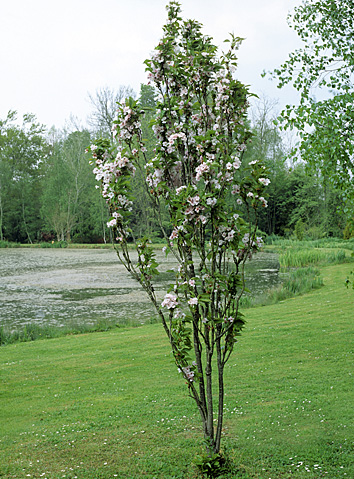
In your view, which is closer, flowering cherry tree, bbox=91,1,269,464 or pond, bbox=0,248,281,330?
flowering cherry tree, bbox=91,1,269,464

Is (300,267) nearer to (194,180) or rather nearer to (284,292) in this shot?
(284,292)

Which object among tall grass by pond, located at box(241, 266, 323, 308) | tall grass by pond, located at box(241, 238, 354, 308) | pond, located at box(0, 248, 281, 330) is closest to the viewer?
pond, located at box(0, 248, 281, 330)

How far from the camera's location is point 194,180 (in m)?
3.39

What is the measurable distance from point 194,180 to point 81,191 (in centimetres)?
4473

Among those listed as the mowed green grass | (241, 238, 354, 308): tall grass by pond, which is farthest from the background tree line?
the mowed green grass

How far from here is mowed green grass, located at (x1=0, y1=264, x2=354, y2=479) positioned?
3719 mm

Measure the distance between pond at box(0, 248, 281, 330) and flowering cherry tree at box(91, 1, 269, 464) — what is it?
26.5 feet

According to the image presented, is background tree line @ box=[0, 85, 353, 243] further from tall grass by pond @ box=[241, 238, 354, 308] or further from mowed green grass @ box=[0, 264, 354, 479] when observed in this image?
mowed green grass @ box=[0, 264, 354, 479]

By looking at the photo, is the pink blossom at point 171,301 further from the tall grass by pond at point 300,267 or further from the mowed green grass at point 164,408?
the tall grass by pond at point 300,267

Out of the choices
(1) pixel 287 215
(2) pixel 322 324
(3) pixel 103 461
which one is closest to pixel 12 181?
(1) pixel 287 215

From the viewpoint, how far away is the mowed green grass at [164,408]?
372 centimetres

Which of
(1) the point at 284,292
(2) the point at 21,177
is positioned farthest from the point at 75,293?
(2) the point at 21,177

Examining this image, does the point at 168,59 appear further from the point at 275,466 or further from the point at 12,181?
the point at 12,181

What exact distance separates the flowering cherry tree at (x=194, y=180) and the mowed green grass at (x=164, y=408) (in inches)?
30.0
